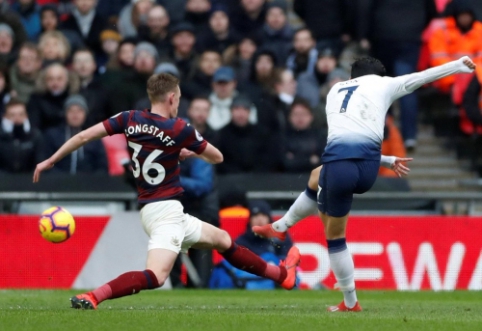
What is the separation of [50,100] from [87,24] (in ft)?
7.96

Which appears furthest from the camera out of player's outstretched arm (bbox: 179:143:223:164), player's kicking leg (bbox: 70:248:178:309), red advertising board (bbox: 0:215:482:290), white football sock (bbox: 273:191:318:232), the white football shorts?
red advertising board (bbox: 0:215:482:290)

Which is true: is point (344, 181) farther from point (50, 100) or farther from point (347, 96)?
point (50, 100)

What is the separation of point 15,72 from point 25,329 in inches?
395

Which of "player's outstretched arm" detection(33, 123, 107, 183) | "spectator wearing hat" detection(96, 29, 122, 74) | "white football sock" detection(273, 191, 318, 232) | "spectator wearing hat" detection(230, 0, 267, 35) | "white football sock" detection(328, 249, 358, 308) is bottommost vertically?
"white football sock" detection(328, 249, 358, 308)

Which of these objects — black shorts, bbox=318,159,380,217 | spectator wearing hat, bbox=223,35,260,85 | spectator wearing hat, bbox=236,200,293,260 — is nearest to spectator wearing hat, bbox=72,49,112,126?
spectator wearing hat, bbox=223,35,260,85

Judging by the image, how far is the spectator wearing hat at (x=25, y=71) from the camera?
1741 centimetres

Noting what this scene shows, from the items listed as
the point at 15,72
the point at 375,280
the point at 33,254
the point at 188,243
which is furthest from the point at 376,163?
the point at 15,72

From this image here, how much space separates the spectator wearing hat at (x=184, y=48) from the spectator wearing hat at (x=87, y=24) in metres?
1.54

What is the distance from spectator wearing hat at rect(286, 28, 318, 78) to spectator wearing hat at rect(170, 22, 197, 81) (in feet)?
5.33

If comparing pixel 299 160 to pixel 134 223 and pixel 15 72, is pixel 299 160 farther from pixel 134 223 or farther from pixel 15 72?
pixel 15 72

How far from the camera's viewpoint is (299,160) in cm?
1636

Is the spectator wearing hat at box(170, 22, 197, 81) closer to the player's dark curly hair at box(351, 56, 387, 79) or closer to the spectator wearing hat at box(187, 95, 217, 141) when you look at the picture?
the spectator wearing hat at box(187, 95, 217, 141)

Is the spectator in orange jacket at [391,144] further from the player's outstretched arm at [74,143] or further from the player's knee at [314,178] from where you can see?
the player's outstretched arm at [74,143]

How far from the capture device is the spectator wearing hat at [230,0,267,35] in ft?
62.1
